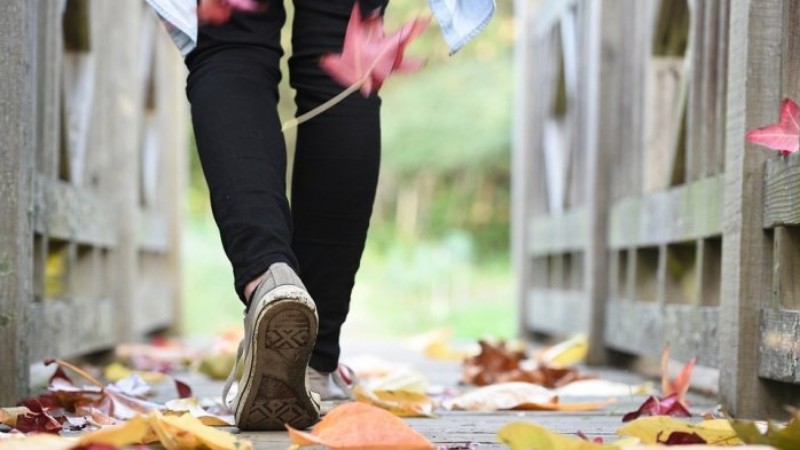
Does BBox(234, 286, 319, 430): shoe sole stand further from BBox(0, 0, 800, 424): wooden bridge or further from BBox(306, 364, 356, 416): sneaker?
BBox(0, 0, 800, 424): wooden bridge

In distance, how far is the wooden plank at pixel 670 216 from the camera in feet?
7.24

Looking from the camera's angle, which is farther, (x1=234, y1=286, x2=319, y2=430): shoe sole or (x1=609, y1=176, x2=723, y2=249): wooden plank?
Answer: (x1=609, y1=176, x2=723, y2=249): wooden plank

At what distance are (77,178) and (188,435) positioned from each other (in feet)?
5.06

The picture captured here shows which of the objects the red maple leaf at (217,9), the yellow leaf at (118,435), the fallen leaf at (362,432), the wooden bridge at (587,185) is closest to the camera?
the yellow leaf at (118,435)

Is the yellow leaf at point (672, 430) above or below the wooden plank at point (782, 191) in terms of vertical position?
below

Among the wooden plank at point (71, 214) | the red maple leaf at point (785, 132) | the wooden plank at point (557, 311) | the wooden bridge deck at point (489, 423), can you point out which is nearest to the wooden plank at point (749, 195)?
the wooden bridge deck at point (489, 423)

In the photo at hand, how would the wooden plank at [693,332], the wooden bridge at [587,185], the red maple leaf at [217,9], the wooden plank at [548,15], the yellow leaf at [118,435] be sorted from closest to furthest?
the yellow leaf at [118,435] → the red maple leaf at [217,9] → the wooden bridge at [587,185] → the wooden plank at [693,332] → the wooden plank at [548,15]

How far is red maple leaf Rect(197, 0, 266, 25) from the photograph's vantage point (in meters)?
1.54

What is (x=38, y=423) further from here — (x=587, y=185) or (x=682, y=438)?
(x=587, y=185)

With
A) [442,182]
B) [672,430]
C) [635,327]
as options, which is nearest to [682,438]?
[672,430]

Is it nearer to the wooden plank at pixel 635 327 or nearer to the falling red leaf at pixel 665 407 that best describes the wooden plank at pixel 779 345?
the falling red leaf at pixel 665 407

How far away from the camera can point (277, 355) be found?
1.44 metres

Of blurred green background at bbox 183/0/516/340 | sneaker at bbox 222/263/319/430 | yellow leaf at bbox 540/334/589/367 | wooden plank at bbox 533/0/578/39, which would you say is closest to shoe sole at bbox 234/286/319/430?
sneaker at bbox 222/263/319/430

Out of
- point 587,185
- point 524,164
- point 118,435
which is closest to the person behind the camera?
point 118,435
